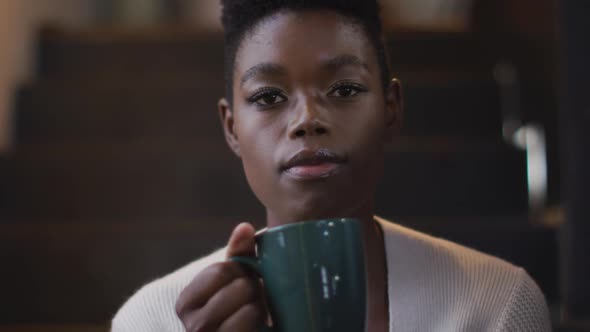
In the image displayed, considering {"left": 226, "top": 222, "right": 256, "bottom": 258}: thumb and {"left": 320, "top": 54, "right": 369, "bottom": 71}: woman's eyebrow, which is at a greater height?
{"left": 320, "top": 54, "right": 369, "bottom": 71}: woman's eyebrow

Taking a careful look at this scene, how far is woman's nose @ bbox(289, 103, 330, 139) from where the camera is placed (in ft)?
2.51

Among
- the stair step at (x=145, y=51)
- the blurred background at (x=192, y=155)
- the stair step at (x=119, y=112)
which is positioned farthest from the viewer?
the stair step at (x=145, y=51)

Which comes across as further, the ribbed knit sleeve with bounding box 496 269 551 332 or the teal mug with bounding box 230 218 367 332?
the ribbed knit sleeve with bounding box 496 269 551 332

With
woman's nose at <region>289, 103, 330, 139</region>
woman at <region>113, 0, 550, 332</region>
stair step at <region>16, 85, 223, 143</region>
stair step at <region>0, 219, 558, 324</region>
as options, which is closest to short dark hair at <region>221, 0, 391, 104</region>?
A: woman at <region>113, 0, 550, 332</region>

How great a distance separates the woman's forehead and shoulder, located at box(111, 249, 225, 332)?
0.84 feet

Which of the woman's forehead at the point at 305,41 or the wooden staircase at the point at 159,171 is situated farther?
the wooden staircase at the point at 159,171

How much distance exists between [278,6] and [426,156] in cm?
105

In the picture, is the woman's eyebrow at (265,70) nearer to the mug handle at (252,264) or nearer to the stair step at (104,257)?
the mug handle at (252,264)

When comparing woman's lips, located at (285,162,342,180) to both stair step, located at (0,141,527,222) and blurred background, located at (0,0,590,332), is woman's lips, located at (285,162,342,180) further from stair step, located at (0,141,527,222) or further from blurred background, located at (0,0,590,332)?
stair step, located at (0,141,527,222)

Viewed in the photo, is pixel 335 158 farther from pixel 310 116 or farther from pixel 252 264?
pixel 252 264

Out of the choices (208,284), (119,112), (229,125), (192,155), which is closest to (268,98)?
(229,125)

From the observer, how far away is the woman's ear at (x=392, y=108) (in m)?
0.91

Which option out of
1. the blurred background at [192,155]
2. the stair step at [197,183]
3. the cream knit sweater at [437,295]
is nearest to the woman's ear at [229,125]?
the cream knit sweater at [437,295]

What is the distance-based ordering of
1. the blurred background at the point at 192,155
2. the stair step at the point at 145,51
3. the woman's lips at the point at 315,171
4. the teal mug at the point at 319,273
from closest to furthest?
the teal mug at the point at 319,273
the woman's lips at the point at 315,171
the blurred background at the point at 192,155
the stair step at the point at 145,51
